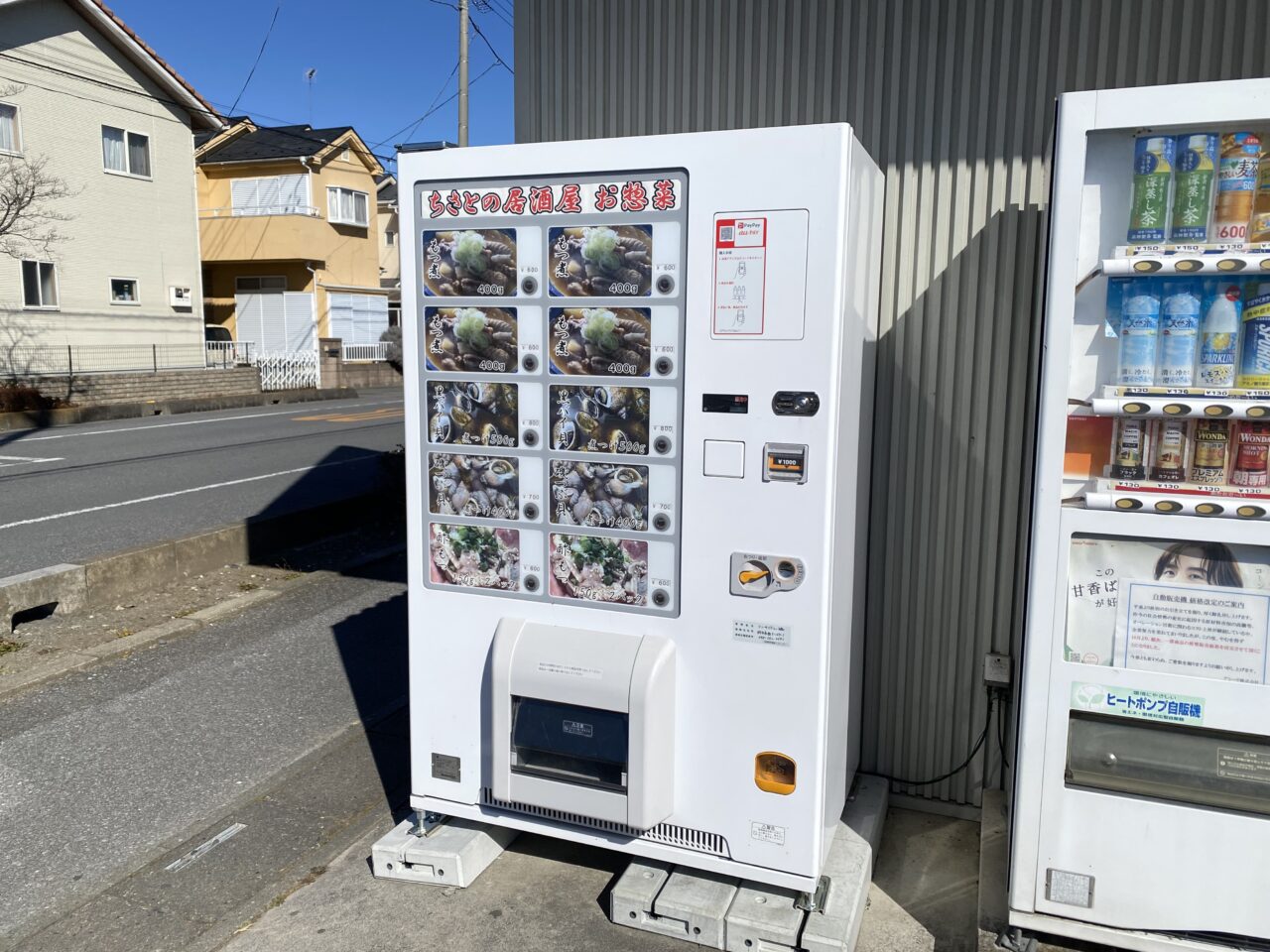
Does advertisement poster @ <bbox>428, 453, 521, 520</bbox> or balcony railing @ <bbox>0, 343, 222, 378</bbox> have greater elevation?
balcony railing @ <bbox>0, 343, 222, 378</bbox>

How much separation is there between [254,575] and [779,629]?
5.52 metres

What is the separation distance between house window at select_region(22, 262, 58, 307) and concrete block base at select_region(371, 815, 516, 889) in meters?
20.4

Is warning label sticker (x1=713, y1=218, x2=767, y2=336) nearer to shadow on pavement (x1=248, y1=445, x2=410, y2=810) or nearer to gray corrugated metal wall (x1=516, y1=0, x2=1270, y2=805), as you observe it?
gray corrugated metal wall (x1=516, y1=0, x2=1270, y2=805)

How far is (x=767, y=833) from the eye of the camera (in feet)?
9.63

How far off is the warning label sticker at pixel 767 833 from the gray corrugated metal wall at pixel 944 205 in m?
1.01

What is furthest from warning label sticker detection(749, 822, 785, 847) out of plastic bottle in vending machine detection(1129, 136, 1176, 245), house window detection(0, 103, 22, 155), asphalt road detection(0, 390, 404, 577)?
house window detection(0, 103, 22, 155)

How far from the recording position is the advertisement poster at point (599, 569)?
3.03 metres

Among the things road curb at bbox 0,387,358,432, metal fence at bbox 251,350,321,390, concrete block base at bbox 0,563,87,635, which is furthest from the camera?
metal fence at bbox 251,350,321,390

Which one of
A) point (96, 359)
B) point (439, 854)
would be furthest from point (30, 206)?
point (439, 854)

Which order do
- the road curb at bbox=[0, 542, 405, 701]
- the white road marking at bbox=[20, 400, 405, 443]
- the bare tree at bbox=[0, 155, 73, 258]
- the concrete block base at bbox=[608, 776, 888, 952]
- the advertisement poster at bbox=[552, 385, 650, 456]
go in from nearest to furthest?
1. the concrete block base at bbox=[608, 776, 888, 952]
2. the advertisement poster at bbox=[552, 385, 650, 456]
3. the road curb at bbox=[0, 542, 405, 701]
4. the white road marking at bbox=[20, 400, 405, 443]
5. the bare tree at bbox=[0, 155, 73, 258]

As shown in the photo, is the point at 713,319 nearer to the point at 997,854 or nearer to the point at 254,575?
the point at 997,854

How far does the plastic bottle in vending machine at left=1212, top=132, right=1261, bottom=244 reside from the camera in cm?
258

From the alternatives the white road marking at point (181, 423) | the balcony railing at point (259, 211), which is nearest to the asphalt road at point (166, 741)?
the white road marking at point (181, 423)

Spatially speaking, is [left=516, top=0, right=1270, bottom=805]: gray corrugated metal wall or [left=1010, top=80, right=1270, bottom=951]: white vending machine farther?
[left=516, top=0, right=1270, bottom=805]: gray corrugated metal wall
